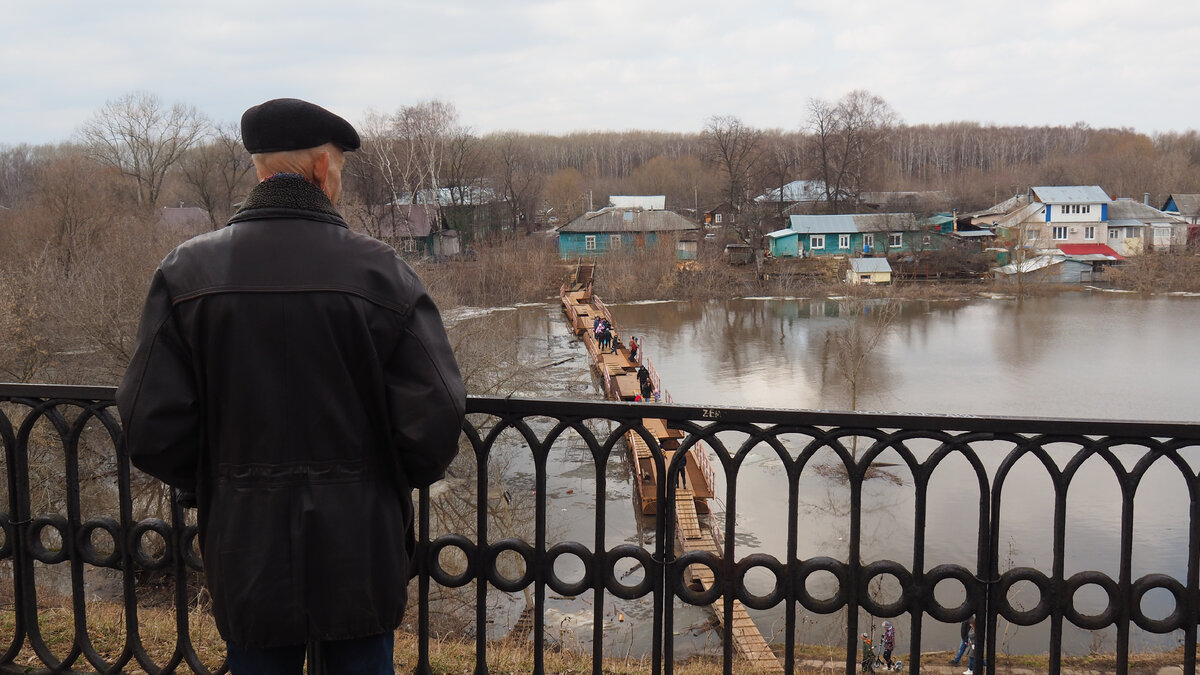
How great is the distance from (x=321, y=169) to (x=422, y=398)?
0.55 metres

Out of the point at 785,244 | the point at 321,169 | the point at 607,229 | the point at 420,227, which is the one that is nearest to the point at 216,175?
the point at 420,227

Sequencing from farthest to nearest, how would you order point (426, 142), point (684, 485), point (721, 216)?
point (721, 216) → point (426, 142) → point (684, 485)

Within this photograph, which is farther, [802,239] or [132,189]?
[802,239]

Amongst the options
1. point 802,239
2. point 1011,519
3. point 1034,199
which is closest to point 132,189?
point 802,239

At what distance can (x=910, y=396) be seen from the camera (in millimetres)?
22266

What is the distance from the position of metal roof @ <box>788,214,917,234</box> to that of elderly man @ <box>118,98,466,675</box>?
2226 inches

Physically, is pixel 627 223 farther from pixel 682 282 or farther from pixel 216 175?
pixel 216 175

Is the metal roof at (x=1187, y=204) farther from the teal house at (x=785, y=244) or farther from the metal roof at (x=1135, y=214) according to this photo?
the teal house at (x=785, y=244)

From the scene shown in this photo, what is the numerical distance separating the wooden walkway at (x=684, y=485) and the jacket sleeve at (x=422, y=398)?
71 centimetres

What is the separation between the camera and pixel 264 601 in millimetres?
1762

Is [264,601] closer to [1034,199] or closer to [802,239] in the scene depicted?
[802,239]

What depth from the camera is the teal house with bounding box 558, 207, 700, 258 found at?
58.3 m

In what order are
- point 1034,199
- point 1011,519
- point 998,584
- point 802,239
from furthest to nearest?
point 1034,199 < point 802,239 < point 1011,519 < point 998,584

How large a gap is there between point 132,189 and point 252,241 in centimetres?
4859
